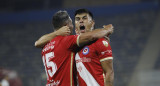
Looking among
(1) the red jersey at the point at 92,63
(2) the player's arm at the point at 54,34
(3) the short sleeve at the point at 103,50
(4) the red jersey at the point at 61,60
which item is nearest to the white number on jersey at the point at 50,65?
(4) the red jersey at the point at 61,60

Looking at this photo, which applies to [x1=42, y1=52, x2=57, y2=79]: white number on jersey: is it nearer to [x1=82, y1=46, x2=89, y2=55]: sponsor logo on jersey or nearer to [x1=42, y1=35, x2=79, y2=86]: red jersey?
[x1=42, y1=35, x2=79, y2=86]: red jersey

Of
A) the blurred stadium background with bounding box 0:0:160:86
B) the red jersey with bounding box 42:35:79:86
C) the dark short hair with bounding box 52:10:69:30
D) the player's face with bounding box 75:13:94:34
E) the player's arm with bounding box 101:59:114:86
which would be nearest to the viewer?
the player's arm with bounding box 101:59:114:86

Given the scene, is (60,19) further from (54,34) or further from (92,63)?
(92,63)

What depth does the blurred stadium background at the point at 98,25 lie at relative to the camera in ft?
51.3

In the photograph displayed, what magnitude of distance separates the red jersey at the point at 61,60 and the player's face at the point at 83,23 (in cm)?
33

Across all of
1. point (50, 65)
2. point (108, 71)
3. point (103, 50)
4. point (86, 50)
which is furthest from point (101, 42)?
point (50, 65)

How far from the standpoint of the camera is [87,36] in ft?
11.8

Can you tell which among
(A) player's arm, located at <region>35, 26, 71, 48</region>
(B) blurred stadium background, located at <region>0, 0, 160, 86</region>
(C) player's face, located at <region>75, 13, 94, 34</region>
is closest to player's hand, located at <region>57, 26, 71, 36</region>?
(A) player's arm, located at <region>35, 26, 71, 48</region>

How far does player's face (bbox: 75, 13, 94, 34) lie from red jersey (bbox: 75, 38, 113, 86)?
0.36 metres

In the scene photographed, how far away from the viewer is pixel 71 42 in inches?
144

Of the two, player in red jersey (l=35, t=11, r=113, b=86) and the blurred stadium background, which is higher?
player in red jersey (l=35, t=11, r=113, b=86)

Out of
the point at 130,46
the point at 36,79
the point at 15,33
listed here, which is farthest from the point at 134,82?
the point at 15,33

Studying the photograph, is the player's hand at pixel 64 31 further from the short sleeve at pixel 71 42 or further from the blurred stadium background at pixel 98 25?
the blurred stadium background at pixel 98 25

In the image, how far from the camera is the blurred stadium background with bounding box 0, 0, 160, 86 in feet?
51.3
